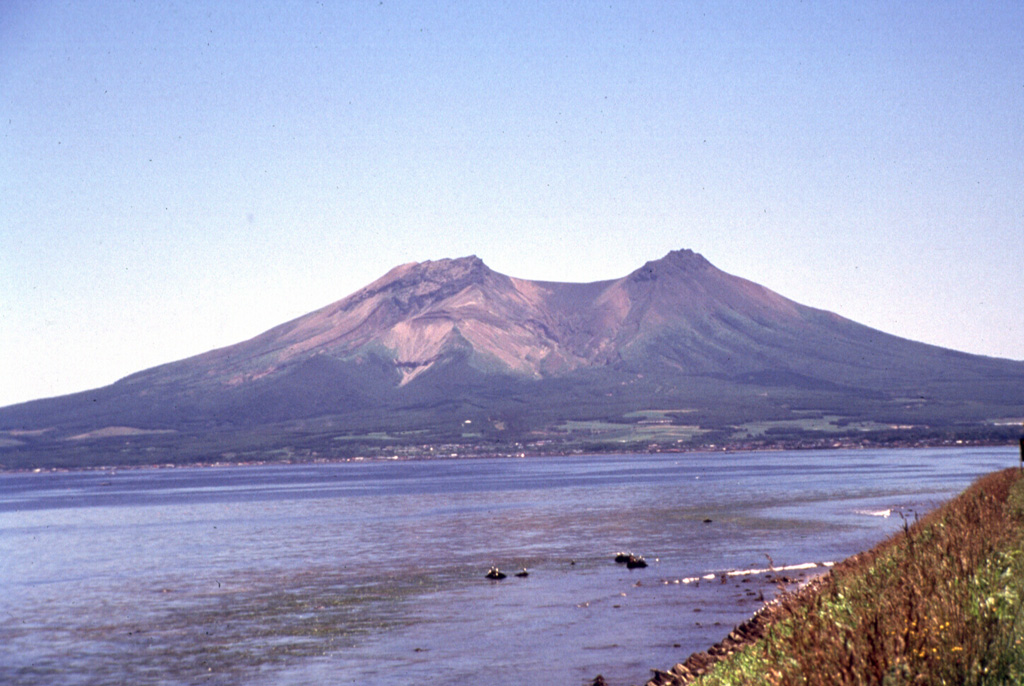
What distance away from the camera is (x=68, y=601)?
46.9 meters

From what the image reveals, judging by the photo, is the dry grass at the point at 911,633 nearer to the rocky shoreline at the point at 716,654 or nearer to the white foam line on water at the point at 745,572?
the rocky shoreline at the point at 716,654

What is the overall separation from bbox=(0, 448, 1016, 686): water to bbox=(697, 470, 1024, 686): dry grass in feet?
36.2

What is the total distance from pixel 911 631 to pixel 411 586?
36.0 meters

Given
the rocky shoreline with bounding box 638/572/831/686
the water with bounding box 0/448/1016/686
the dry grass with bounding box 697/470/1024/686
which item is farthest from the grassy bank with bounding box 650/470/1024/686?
the water with bounding box 0/448/1016/686

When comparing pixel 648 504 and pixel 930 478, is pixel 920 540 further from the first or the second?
pixel 930 478

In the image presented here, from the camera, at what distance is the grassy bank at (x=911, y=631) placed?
11.0 metres

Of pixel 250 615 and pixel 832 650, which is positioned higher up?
pixel 832 650

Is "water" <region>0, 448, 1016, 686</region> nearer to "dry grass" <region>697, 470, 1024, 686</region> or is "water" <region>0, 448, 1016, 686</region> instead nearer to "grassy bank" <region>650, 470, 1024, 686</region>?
"grassy bank" <region>650, 470, 1024, 686</region>

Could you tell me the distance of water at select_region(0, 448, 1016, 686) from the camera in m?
29.6

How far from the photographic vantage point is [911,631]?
11383 mm

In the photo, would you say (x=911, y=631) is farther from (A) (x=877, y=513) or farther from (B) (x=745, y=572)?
(A) (x=877, y=513)

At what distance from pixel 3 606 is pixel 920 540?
1605 inches

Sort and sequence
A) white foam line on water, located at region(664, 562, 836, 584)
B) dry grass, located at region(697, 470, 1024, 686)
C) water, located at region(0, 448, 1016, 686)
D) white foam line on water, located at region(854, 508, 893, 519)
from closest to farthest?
1. dry grass, located at region(697, 470, 1024, 686)
2. water, located at region(0, 448, 1016, 686)
3. white foam line on water, located at region(664, 562, 836, 584)
4. white foam line on water, located at region(854, 508, 893, 519)

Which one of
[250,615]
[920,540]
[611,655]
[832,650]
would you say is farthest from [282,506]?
[832,650]
